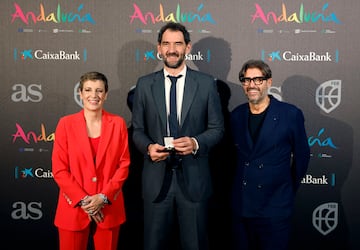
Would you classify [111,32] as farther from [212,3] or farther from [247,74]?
[247,74]

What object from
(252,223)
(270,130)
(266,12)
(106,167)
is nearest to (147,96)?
(106,167)

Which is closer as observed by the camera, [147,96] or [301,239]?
[147,96]

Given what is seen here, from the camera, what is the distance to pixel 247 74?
287cm

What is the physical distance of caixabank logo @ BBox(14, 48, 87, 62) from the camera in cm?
373

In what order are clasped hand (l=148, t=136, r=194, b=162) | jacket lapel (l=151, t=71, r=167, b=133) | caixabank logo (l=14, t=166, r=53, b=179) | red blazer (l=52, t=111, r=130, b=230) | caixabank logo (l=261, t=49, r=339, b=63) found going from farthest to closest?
caixabank logo (l=14, t=166, r=53, b=179)
caixabank logo (l=261, t=49, r=339, b=63)
jacket lapel (l=151, t=71, r=167, b=133)
red blazer (l=52, t=111, r=130, b=230)
clasped hand (l=148, t=136, r=194, b=162)

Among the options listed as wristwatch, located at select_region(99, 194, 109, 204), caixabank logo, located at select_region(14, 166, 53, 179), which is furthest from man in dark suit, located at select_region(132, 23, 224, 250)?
caixabank logo, located at select_region(14, 166, 53, 179)

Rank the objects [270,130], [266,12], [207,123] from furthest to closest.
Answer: [266,12]
[207,123]
[270,130]

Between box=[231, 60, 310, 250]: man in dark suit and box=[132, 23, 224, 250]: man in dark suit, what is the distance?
0.78 feet

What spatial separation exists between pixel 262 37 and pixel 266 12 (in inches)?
8.7

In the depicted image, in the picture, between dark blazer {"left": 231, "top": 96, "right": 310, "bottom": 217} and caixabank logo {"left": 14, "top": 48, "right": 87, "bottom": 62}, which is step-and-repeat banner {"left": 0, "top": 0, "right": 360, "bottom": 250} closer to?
caixabank logo {"left": 14, "top": 48, "right": 87, "bottom": 62}

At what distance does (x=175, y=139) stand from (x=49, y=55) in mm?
1645

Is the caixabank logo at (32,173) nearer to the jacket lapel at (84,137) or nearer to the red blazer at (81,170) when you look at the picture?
the red blazer at (81,170)

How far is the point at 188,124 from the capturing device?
2.87 metres

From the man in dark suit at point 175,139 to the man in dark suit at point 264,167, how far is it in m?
0.24
